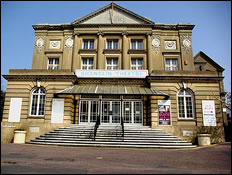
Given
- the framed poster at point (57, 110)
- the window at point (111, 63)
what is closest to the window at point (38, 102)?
the framed poster at point (57, 110)

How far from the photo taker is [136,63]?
22438 millimetres

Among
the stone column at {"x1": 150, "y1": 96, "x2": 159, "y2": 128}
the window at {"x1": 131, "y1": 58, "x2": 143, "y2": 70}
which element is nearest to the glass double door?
the stone column at {"x1": 150, "y1": 96, "x2": 159, "y2": 128}

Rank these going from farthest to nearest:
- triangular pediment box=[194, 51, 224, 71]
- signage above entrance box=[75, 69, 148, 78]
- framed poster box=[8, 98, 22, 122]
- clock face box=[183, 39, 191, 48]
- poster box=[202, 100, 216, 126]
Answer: triangular pediment box=[194, 51, 224, 71]
clock face box=[183, 39, 191, 48]
signage above entrance box=[75, 69, 148, 78]
framed poster box=[8, 98, 22, 122]
poster box=[202, 100, 216, 126]

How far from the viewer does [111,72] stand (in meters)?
18.7

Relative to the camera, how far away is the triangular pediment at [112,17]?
2330cm

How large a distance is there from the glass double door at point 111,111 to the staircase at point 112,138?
1918mm

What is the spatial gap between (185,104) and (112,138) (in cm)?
736

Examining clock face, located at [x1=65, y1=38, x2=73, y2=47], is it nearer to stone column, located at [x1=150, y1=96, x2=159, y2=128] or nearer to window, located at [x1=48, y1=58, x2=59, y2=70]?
window, located at [x1=48, y1=58, x2=59, y2=70]

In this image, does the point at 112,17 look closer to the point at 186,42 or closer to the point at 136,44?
the point at 136,44

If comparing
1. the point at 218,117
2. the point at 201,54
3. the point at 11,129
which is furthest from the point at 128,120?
the point at 201,54

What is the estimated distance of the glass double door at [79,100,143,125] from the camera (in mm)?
17594

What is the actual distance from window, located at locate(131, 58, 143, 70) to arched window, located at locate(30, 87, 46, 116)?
416 inches

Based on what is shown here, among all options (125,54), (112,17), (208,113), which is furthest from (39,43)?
(208,113)

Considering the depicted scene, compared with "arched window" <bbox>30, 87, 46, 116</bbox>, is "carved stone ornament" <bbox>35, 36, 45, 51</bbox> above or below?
above
